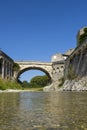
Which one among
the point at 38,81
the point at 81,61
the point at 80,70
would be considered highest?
the point at 38,81

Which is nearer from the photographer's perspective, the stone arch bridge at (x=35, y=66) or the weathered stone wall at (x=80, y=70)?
the weathered stone wall at (x=80, y=70)

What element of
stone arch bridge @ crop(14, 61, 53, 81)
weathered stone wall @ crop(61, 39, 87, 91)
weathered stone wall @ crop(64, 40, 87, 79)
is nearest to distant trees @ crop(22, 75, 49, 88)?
stone arch bridge @ crop(14, 61, 53, 81)

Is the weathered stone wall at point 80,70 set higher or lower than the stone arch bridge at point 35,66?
lower

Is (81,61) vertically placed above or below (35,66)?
below

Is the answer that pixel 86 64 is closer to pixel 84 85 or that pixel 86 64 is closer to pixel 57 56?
pixel 84 85

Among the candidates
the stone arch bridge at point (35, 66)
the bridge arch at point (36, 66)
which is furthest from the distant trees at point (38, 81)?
the stone arch bridge at point (35, 66)

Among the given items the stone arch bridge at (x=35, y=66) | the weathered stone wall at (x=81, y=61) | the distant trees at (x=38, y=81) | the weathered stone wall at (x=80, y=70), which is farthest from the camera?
the distant trees at (x=38, y=81)

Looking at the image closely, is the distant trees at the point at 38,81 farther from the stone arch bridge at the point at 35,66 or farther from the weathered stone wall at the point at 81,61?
the weathered stone wall at the point at 81,61

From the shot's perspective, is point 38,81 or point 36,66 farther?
point 38,81

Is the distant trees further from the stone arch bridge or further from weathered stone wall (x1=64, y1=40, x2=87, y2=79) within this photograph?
weathered stone wall (x1=64, y1=40, x2=87, y2=79)

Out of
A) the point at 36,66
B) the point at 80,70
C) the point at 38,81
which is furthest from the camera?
the point at 38,81

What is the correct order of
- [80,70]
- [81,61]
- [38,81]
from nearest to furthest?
[80,70] < [81,61] < [38,81]

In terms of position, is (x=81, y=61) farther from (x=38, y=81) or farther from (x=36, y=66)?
(x=38, y=81)

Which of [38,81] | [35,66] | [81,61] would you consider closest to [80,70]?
[81,61]
